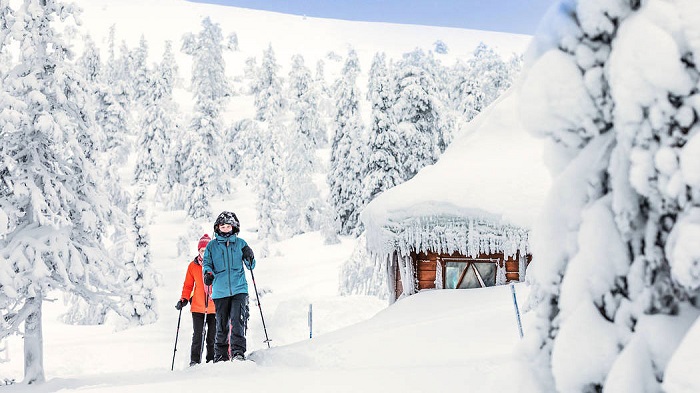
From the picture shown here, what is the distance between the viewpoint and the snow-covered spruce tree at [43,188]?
1188 centimetres

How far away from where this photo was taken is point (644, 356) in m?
2.18

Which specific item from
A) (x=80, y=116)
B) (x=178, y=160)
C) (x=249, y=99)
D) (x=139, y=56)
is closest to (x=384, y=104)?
(x=80, y=116)

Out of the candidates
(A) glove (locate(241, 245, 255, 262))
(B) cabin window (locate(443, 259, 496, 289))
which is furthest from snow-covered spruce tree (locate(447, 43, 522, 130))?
(A) glove (locate(241, 245, 255, 262))

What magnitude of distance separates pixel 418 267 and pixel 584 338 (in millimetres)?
13157

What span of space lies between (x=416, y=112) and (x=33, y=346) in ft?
71.4

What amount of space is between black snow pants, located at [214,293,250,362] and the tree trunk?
5.84m

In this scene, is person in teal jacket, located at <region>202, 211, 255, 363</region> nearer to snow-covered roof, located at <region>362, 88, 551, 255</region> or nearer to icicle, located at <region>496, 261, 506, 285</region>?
snow-covered roof, located at <region>362, 88, 551, 255</region>

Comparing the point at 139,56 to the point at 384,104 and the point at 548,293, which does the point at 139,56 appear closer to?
the point at 384,104

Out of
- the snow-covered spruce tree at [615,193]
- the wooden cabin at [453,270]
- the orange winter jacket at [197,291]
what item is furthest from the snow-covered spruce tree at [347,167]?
the snow-covered spruce tree at [615,193]

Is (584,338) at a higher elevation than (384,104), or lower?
lower

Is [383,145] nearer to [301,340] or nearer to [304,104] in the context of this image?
[301,340]

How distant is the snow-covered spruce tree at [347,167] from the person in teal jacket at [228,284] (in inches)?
1143

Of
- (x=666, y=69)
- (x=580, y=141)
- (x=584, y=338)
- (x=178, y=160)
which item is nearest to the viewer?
(x=666, y=69)

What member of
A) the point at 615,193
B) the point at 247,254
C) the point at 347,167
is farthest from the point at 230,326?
the point at 347,167
